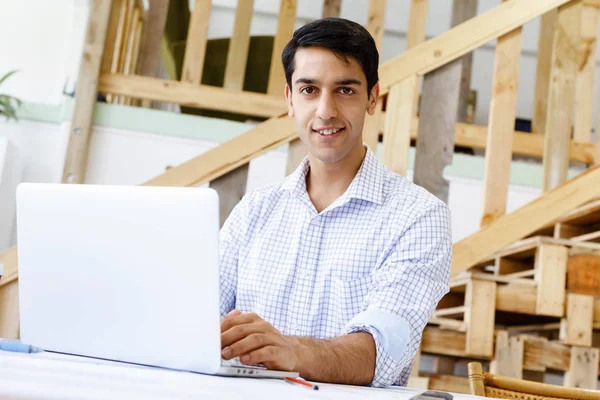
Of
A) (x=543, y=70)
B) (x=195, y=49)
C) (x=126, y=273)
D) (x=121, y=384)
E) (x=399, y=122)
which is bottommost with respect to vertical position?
(x=121, y=384)

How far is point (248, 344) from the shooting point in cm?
95

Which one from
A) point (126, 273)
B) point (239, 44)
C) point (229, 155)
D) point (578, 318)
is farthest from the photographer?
point (239, 44)

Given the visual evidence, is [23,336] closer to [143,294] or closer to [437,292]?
[143,294]

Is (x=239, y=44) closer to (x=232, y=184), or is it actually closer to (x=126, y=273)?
(x=232, y=184)

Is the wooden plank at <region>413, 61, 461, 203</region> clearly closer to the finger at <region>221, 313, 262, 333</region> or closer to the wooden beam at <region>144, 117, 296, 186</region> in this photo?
the wooden beam at <region>144, 117, 296, 186</region>

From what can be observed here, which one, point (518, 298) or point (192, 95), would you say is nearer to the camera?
point (518, 298)

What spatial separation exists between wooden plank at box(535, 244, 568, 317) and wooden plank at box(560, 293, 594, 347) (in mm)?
30

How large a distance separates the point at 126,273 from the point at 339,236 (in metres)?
0.59

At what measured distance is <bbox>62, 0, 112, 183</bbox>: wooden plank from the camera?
3.01 meters

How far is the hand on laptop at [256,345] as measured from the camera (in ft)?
3.11

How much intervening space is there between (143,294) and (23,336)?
26cm

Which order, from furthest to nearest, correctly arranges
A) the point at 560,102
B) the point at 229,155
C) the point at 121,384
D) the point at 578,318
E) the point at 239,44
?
the point at 239,44
the point at 560,102
the point at 578,318
the point at 229,155
the point at 121,384

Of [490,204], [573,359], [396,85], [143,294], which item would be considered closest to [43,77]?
[396,85]

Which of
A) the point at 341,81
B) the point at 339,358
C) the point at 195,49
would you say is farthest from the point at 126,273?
the point at 195,49
